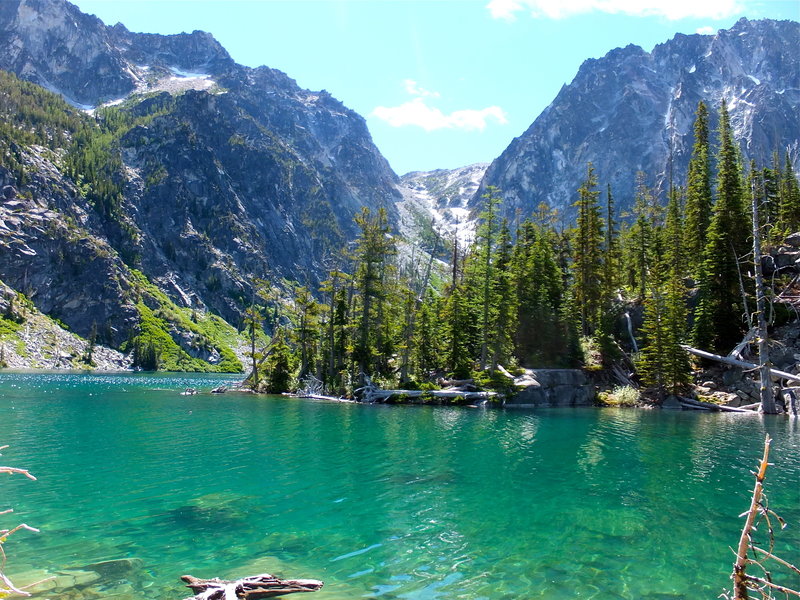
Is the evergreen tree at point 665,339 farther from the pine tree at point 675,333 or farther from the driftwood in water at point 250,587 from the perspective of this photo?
the driftwood in water at point 250,587

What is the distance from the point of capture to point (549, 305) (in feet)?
195

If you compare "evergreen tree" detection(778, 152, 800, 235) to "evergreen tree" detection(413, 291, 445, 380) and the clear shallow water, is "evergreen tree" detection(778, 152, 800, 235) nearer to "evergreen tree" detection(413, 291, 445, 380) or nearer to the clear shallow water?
the clear shallow water

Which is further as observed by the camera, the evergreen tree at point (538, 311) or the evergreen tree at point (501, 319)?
the evergreen tree at point (538, 311)

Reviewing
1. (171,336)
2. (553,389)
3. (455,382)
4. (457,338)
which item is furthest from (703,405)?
(171,336)

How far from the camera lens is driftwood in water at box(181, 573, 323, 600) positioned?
29.8 ft

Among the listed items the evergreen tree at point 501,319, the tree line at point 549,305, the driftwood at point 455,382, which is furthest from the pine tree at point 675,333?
the driftwood at point 455,382

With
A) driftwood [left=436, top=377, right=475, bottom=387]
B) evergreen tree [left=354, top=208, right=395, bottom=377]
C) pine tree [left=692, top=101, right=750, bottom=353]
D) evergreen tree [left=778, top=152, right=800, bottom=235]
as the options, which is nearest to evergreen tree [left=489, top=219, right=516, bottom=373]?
driftwood [left=436, top=377, right=475, bottom=387]

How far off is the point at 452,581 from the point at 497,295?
43543 millimetres

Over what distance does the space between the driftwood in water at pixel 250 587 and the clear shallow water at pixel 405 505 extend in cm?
40

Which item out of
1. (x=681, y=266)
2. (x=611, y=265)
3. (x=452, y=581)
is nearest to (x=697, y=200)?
(x=681, y=266)

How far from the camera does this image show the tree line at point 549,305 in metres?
51.8

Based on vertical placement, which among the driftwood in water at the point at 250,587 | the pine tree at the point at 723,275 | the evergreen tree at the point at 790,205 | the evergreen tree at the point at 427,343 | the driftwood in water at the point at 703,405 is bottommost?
the driftwood in water at the point at 703,405

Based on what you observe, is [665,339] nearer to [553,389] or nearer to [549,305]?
[553,389]

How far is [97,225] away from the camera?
18450 centimetres
